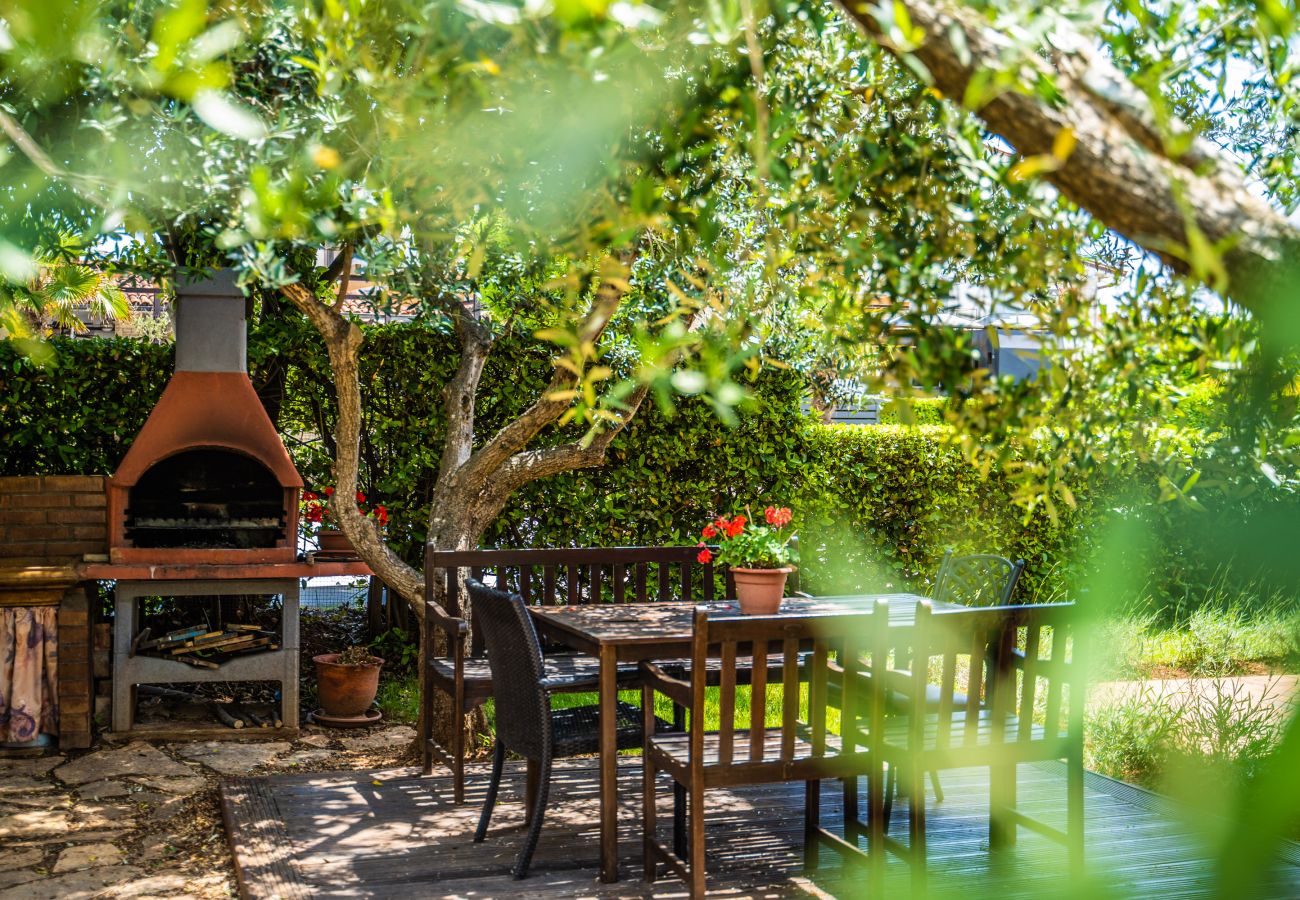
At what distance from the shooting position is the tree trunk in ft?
4.21

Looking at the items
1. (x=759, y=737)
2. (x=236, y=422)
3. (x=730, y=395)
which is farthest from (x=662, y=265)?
(x=236, y=422)

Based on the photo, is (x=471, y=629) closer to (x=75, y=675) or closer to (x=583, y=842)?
(x=583, y=842)

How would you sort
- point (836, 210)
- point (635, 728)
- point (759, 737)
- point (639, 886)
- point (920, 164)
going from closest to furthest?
point (920, 164) < point (836, 210) < point (759, 737) < point (639, 886) < point (635, 728)

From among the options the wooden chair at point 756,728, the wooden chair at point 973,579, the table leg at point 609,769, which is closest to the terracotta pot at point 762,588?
the wooden chair at point 756,728

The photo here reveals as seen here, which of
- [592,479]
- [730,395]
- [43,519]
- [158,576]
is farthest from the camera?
[592,479]

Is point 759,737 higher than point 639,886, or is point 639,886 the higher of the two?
point 759,737

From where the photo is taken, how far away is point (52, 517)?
6328 mm

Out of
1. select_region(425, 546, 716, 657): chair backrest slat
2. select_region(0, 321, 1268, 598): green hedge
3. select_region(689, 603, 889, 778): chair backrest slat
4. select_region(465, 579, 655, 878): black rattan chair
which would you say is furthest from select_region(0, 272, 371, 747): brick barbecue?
select_region(689, 603, 889, 778): chair backrest slat

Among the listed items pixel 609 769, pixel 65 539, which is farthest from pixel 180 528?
pixel 609 769

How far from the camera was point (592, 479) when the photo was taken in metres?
7.48

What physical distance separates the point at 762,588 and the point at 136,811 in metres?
2.77

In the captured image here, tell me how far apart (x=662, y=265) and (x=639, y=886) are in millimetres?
2029

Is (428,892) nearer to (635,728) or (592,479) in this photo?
(635,728)

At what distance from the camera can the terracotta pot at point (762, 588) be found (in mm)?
4465
